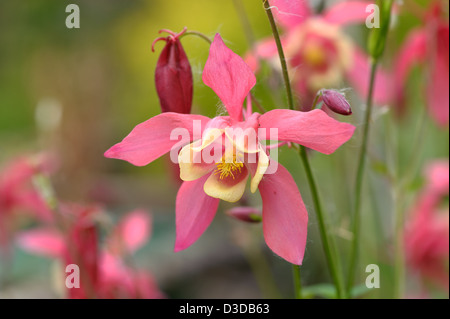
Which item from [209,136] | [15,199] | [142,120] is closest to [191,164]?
[209,136]

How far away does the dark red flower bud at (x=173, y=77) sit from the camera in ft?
1.45

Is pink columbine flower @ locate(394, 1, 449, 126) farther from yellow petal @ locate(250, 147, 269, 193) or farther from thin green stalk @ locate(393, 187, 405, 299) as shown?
yellow petal @ locate(250, 147, 269, 193)

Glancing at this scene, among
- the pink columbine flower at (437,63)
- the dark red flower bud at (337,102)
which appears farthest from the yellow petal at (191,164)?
the pink columbine flower at (437,63)

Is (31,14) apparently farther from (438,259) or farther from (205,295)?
(438,259)

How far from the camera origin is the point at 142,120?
90.7 inches

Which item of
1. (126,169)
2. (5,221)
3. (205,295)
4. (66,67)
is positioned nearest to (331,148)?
(5,221)

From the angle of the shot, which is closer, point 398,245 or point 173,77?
point 173,77

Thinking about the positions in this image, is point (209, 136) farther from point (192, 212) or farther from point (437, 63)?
point (437, 63)

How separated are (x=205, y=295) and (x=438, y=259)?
667mm

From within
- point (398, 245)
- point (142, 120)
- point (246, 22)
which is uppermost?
point (142, 120)

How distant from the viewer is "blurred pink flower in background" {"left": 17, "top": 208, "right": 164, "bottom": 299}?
25.3 inches

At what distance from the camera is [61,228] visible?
64 centimetres

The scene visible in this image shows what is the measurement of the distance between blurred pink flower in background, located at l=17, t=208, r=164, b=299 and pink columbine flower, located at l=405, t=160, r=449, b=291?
374mm

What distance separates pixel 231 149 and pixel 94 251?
294 mm
